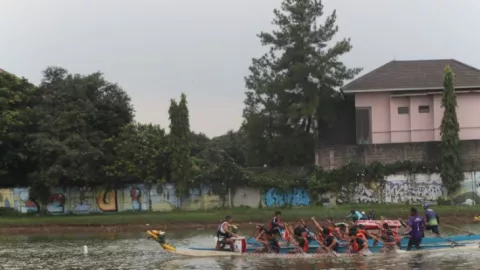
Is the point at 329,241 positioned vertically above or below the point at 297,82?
below

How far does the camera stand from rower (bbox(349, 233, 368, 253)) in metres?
25.5

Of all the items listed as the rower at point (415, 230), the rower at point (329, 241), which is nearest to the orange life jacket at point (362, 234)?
the rower at point (329, 241)

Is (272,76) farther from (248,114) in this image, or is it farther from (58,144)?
(58,144)

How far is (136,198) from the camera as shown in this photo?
1977 inches

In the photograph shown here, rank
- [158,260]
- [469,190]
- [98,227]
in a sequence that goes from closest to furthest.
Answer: [158,260], [98,227], [469,190]

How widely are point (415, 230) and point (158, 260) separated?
10.6 m

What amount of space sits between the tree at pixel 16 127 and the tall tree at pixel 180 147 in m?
11.8

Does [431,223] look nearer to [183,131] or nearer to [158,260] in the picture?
[158,260]

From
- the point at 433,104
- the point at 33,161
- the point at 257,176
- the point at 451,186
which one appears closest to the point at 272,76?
the point at 257,176

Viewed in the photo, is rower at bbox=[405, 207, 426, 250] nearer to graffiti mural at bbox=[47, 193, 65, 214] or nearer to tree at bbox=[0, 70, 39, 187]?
graffiti mural at bbox=[47, 193, 65, 214]

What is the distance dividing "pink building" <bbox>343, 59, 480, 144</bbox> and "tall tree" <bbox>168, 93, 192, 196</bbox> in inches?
529

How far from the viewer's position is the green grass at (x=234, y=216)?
41.7 meters

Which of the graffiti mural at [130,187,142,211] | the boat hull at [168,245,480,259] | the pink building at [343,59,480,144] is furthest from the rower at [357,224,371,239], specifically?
the graffiti mural at [130,187,142,211]

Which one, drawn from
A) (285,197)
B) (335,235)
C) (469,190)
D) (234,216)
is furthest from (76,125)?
(469,190)
